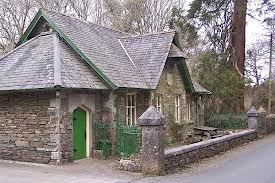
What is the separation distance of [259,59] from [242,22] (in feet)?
40.6

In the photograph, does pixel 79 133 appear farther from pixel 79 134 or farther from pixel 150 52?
pixel 150 52

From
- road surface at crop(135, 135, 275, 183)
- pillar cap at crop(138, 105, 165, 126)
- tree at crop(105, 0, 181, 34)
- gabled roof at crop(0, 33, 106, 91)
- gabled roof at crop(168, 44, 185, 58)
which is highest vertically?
tree at crop(105, 0, 181, 34)

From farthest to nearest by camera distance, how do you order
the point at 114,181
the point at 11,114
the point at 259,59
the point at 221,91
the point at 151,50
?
the point at 259,59
the point at 221,91
the point at 151,50
the point at 11,114
the point at 114,181

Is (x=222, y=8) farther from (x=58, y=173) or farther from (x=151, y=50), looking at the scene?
(x=58, y=173)

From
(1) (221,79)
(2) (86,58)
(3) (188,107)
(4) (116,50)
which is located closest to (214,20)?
(1) (221,79)

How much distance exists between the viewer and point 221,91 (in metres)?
25.8

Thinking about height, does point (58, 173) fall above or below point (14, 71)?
below

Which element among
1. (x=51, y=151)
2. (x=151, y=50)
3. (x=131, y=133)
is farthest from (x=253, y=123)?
(x=51, y=151)

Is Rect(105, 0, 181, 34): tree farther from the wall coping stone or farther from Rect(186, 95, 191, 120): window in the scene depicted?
the wall coping stone

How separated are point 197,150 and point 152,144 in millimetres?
3171

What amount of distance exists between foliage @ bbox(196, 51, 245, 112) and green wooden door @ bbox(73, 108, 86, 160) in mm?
13201

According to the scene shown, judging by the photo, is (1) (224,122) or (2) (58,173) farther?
(1) (224,122)

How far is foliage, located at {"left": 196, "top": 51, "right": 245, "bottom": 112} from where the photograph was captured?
83.9 ft

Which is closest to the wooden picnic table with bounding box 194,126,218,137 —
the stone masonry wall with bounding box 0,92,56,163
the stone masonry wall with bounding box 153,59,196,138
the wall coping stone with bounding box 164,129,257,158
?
the stone masonry wall with bounding box 153,59,196,138
